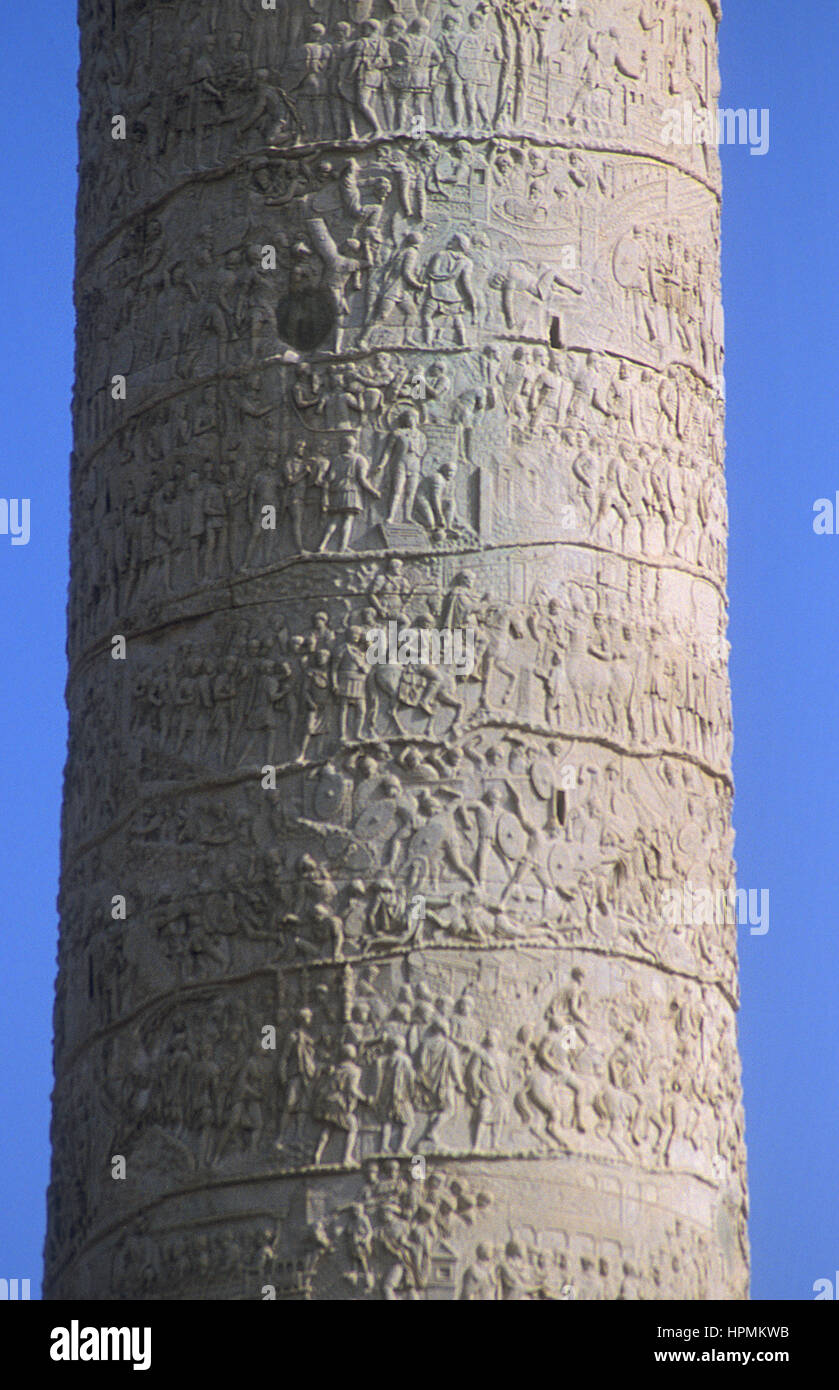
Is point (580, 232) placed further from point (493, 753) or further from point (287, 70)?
point (493, 753)

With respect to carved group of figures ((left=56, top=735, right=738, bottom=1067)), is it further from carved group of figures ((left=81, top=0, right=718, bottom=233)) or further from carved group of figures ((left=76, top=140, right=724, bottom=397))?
carved group of figures ((left=81, top=0, right=718, bottom=233))

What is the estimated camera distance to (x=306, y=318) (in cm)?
784

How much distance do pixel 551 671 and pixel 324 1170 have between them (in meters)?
1.35

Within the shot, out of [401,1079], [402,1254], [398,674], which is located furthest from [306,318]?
[402,1254]

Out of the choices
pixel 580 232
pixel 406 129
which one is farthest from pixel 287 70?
pixel 580 232

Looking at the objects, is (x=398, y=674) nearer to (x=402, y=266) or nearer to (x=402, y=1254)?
(x=402, y=266)

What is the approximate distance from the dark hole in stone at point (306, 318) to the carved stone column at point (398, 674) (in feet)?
0.03

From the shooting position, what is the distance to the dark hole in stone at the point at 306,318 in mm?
7809

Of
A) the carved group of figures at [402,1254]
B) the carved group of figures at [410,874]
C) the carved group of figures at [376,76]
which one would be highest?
the carved group of figures at [376,76]

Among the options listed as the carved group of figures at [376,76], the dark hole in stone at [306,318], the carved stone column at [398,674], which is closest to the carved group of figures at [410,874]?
the carved stone column at [398,674]

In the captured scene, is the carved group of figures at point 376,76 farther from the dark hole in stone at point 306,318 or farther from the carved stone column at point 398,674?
the dark hole in stone at point 306,318

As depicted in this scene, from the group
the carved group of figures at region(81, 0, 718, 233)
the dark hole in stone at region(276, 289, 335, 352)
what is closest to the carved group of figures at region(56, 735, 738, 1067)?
the dark hole in stone at region(276, 289, 335, 352)
